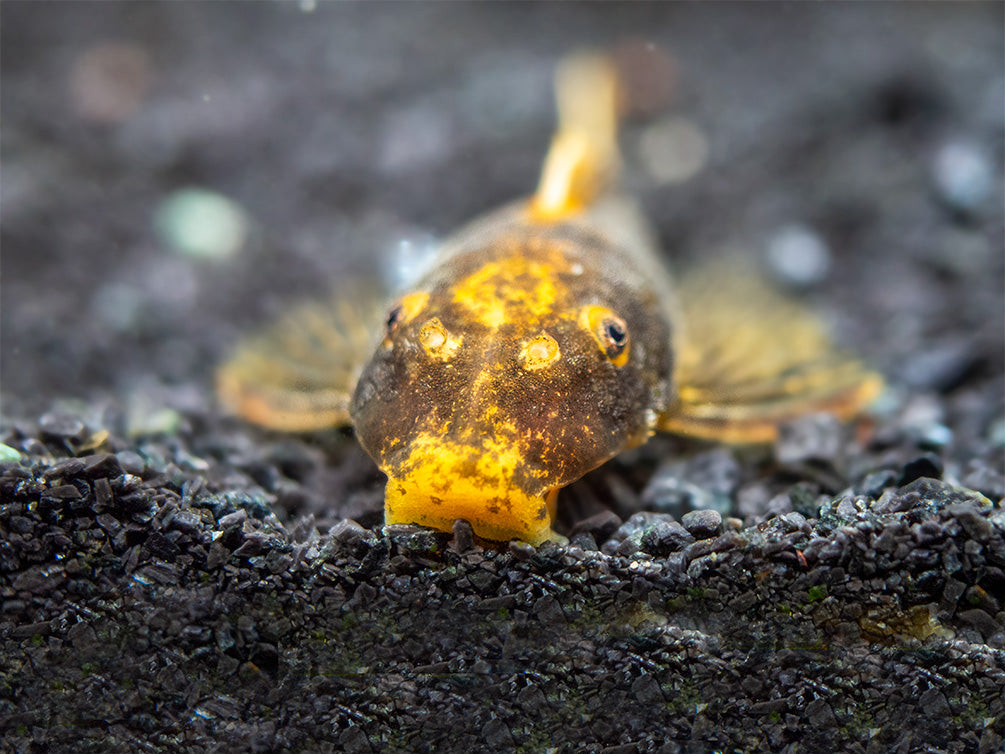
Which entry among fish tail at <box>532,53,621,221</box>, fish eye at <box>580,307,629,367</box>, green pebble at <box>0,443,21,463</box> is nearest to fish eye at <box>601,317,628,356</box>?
fish eye at <box>580,307,629,367</box>

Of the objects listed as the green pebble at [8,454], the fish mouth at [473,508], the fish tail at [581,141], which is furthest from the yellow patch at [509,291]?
the green pebble at [8,454]

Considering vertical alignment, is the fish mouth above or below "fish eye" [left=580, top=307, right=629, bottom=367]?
below

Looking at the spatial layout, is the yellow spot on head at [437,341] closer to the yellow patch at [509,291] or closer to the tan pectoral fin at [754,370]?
the yellow patch at [509,291]

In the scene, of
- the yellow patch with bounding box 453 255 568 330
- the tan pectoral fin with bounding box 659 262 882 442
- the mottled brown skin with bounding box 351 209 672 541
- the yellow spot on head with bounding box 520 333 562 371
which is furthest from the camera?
the tan pectoral fin with bounding box 659 262 882 442

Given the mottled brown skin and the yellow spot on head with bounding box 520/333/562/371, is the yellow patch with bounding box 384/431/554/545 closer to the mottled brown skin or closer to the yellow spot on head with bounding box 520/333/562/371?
the mottled brown skin

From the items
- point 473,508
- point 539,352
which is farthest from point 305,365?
point 473,508

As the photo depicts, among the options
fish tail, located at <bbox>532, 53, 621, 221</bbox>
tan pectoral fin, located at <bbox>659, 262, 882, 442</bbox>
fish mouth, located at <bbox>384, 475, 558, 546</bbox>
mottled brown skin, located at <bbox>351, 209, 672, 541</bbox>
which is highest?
fish tail, located at <bbox>532, 53, 621, 221</bbox>

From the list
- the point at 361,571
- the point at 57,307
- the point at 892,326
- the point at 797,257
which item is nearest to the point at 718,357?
the point at 892,326

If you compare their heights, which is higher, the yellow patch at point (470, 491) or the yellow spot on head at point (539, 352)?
the yellow spot on head at point (539, 352)
